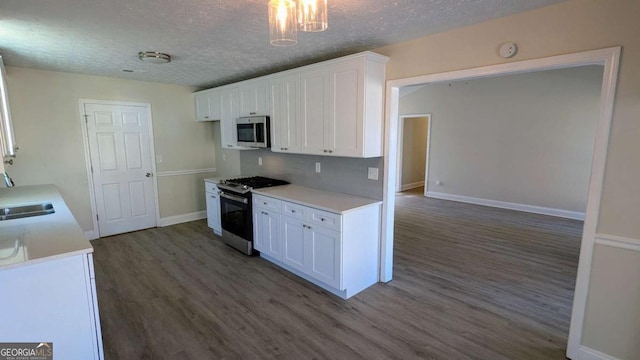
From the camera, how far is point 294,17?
161 cm

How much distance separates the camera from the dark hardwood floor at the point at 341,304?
233 cm

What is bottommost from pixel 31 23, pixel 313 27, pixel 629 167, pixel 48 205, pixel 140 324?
pixel 140 324

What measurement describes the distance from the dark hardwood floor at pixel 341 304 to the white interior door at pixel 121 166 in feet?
1.67

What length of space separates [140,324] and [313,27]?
108 inches

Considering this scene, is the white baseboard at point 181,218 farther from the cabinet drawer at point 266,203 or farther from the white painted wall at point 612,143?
the white painted wall at point 612,143

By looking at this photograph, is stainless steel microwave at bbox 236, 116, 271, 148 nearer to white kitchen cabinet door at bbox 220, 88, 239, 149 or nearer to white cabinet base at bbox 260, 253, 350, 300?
white kitchen cabinet door at bbox 220, 88, 239, 149

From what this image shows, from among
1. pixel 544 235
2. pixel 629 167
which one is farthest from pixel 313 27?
pixel 544 235

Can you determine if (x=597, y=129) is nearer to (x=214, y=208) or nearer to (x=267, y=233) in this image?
(x=267, y=233)

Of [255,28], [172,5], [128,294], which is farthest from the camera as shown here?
[128,294]

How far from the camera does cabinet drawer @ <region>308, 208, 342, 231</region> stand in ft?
9.38

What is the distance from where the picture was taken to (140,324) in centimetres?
261

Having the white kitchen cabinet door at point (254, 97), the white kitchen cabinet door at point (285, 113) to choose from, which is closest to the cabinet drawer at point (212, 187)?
the white kitchen cabinet door at point (254, 97)

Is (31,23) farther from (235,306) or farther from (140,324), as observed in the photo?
(235,306)

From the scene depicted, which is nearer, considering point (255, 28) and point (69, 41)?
point (255, 28)
